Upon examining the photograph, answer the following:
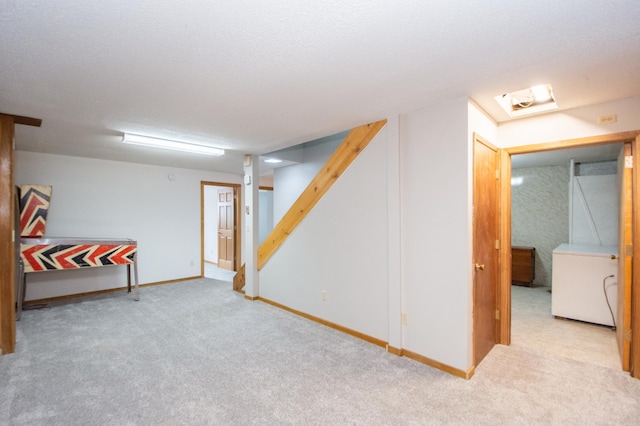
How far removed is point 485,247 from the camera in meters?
2.79

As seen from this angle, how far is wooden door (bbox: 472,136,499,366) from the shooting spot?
2566 millimetres

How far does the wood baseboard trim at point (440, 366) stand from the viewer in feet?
8.00

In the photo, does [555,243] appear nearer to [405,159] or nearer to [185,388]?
[405,159]

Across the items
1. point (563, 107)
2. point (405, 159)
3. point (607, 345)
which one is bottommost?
point (607, 345)

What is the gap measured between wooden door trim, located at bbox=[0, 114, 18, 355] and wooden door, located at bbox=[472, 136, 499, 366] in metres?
4.21

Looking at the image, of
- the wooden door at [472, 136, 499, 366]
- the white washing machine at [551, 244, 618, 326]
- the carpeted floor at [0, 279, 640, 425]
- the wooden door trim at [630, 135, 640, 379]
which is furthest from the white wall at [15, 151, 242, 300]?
the wooden door trim at [630, 135, 640, 379]

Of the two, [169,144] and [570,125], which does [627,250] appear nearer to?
[570,125]

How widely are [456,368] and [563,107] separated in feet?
7.83

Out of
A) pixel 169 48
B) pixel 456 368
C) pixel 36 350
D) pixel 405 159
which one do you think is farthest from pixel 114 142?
pixel 456 368

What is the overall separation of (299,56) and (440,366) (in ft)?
8.69

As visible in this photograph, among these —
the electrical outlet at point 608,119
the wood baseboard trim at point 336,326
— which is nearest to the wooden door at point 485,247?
the electrical outlet at point 608,119

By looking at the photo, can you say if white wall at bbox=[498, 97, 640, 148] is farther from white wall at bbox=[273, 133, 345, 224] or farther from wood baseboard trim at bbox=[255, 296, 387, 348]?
white wall at bbox=[273, 133, 345, 224]

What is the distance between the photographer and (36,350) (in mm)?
2926

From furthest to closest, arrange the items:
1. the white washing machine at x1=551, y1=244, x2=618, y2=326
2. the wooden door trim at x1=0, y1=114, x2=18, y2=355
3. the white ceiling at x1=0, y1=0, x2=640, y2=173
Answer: the white washing machine at x1=551, y1=244, x2=618, y2=326 → the wooden door trim at x1=0, y1=114, x2=18, y2=355 → the white ceiling at x1=0, y1=0, x2=640, y2=173
